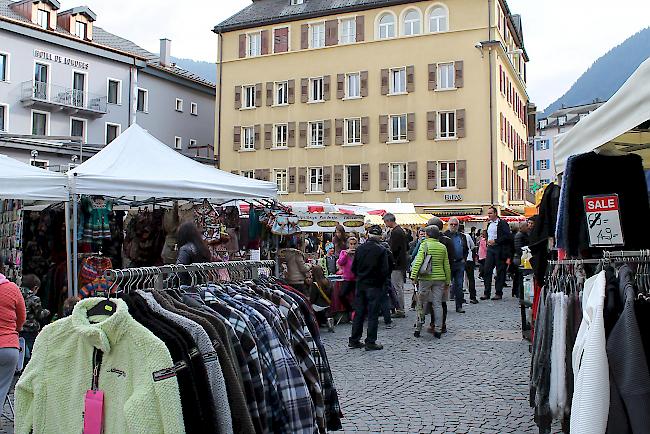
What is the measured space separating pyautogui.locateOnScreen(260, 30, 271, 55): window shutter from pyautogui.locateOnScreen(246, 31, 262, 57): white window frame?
17 cm

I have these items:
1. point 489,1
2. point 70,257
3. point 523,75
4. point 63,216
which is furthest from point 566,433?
point 523,75

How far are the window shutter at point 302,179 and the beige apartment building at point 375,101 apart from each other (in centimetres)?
9

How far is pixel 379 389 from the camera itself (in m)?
7.26

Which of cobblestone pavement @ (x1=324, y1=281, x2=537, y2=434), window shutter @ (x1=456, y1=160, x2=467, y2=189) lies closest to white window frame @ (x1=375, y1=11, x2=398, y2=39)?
window shutter @ (x1=456, y1=160, x2=467, y2=189)

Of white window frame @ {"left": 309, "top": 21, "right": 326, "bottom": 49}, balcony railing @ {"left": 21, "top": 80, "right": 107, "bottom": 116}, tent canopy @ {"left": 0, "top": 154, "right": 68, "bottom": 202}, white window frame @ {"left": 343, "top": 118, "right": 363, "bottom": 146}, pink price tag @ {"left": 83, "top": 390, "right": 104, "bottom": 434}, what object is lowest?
pink price tag @ {"left": 83, "top": 390, "right": 104, "bottom": 434}

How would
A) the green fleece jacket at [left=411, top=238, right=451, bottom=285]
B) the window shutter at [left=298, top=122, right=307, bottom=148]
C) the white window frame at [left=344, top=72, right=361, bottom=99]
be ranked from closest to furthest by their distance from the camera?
the green fleece jacket at [left=411, top=238, right=451, bottom=285] → the white window frame at [left=344, top=72, right=361, bottom=99] → the window shutter at [left=298, top=122, right=307, bottom=148]

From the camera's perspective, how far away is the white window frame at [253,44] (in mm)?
42375

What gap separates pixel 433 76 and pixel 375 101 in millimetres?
3618

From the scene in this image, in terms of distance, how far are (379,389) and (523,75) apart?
4865 cm

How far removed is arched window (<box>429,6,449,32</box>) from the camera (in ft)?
123

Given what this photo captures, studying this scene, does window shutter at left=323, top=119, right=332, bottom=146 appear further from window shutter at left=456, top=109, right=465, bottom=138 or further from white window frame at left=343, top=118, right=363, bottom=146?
window shutter at left=456, top=109, right=465, bottom=138

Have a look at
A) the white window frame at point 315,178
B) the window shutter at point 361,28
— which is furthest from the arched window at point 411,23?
the white window frame at point 315,178

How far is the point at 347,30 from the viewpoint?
39969mm

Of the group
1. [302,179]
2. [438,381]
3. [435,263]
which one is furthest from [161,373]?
[302,179]
